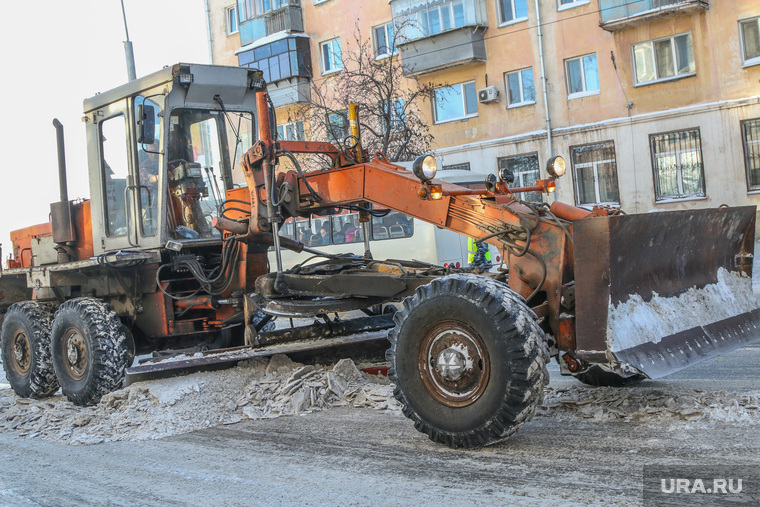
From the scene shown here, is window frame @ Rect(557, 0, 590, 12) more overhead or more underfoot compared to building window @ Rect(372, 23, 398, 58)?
more underfoot

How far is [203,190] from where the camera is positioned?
27.8 ft

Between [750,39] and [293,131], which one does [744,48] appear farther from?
[293,131]

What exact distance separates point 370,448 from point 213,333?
3.89 m

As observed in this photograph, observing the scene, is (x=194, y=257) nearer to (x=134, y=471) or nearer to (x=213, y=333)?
(x=213, y=333)

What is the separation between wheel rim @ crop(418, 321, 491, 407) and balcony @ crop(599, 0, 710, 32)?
19645 mm

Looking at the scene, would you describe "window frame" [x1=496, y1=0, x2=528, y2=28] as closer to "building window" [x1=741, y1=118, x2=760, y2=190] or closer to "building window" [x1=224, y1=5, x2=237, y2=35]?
"building window" [x1=741, y1=118, x2=760, y2=190]

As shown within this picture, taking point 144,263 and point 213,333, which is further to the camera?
point 213,333

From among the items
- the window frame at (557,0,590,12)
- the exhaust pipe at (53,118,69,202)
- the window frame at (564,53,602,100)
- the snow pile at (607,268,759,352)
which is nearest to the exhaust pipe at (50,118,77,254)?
the exhaust pipe at (53,118,69,202)

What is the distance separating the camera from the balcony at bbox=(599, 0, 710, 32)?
2180 centimetres

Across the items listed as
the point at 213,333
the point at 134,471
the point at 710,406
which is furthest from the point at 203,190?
the point at 710,406

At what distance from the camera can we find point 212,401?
22.5 feet

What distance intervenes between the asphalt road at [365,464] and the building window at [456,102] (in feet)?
71.2

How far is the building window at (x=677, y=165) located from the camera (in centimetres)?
2242

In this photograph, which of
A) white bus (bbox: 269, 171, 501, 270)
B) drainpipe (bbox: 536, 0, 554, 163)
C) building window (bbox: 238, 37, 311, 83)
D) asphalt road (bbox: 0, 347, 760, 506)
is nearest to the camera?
asphalt road (bbox: 0, 347, 760, 506)
